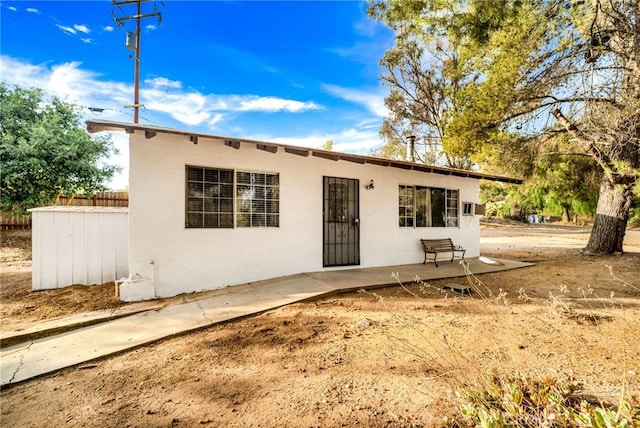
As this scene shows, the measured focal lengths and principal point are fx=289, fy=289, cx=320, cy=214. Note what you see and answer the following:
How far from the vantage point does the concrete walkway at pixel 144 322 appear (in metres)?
3.11

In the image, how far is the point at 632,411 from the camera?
1648mm

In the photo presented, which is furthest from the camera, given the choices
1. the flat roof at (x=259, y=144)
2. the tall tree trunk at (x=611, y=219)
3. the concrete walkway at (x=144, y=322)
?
the tall tree trunk at (x=611, y=219)

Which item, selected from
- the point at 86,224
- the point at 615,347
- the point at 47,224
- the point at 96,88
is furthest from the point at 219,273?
the point at 96,88

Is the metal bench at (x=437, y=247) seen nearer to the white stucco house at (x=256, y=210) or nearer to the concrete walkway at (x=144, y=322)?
the white stucco house at (x=256, y=210)

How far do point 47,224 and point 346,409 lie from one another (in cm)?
639

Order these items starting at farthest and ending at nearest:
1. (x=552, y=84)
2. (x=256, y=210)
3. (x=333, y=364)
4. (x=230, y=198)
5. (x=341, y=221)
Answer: (x=341, y=221)
(x=552, y=84)
(x=256, y=210)
(x=230, y=198)
(x=333, y=364)

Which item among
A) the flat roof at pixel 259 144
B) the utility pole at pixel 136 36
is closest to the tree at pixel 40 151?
the utility pole at pixel 136 36

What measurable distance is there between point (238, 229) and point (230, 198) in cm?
63

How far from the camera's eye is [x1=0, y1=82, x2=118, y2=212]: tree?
A: 9.23 m

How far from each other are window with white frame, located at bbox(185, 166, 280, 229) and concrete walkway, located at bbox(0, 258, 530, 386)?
4.26 ft

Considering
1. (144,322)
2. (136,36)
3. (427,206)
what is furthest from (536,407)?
(136,36)

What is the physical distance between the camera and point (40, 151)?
9.45 metres

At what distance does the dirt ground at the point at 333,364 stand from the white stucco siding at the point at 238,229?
114 cm

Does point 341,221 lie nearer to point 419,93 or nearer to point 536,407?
point 536,407
